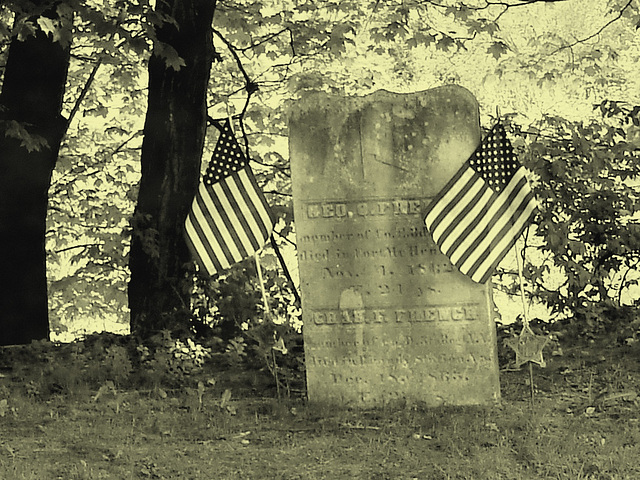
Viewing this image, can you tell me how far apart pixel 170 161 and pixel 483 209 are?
4.45 m

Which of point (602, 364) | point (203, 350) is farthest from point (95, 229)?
point (602, 364)

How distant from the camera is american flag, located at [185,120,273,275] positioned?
760 cm

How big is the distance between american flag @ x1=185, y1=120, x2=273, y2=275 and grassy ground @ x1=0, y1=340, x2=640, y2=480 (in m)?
1.09

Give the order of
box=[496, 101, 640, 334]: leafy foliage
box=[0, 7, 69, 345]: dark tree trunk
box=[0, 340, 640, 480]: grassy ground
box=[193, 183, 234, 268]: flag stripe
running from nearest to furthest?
1. box=[0, 340, 640, 480]: grassy ground
2. box=[193, 183, 234, 268]: flag stripe
3. box=[496, 101, 640, 334]: leafy foliage
4. box=[0, 7, 69, 345]: dark tree trunk

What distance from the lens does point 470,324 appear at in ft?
23.9

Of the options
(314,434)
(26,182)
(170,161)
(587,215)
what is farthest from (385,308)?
(26,182)

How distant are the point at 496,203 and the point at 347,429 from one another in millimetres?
1983

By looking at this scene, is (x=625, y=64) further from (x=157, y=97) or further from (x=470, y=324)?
(x=470, y=324)

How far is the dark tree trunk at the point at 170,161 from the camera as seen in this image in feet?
34.1

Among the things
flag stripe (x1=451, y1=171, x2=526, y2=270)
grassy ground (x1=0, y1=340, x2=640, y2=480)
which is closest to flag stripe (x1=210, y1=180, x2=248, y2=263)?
grassy ground (x1=0, y1=340, x2=640, y2=480)

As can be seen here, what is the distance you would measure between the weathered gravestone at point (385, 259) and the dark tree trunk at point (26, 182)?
451 centimetres

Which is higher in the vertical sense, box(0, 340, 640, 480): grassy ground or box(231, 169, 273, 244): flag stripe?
box(231, 169, 273, 244): flag stripe

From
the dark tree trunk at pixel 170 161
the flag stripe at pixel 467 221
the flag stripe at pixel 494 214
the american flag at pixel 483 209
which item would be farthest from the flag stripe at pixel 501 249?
the dark tree trunk at pixel 170 161

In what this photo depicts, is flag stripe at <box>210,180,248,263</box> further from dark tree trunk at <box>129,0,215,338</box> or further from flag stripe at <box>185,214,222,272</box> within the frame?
dark tree trunk at <box>129,0,215,338</box>
